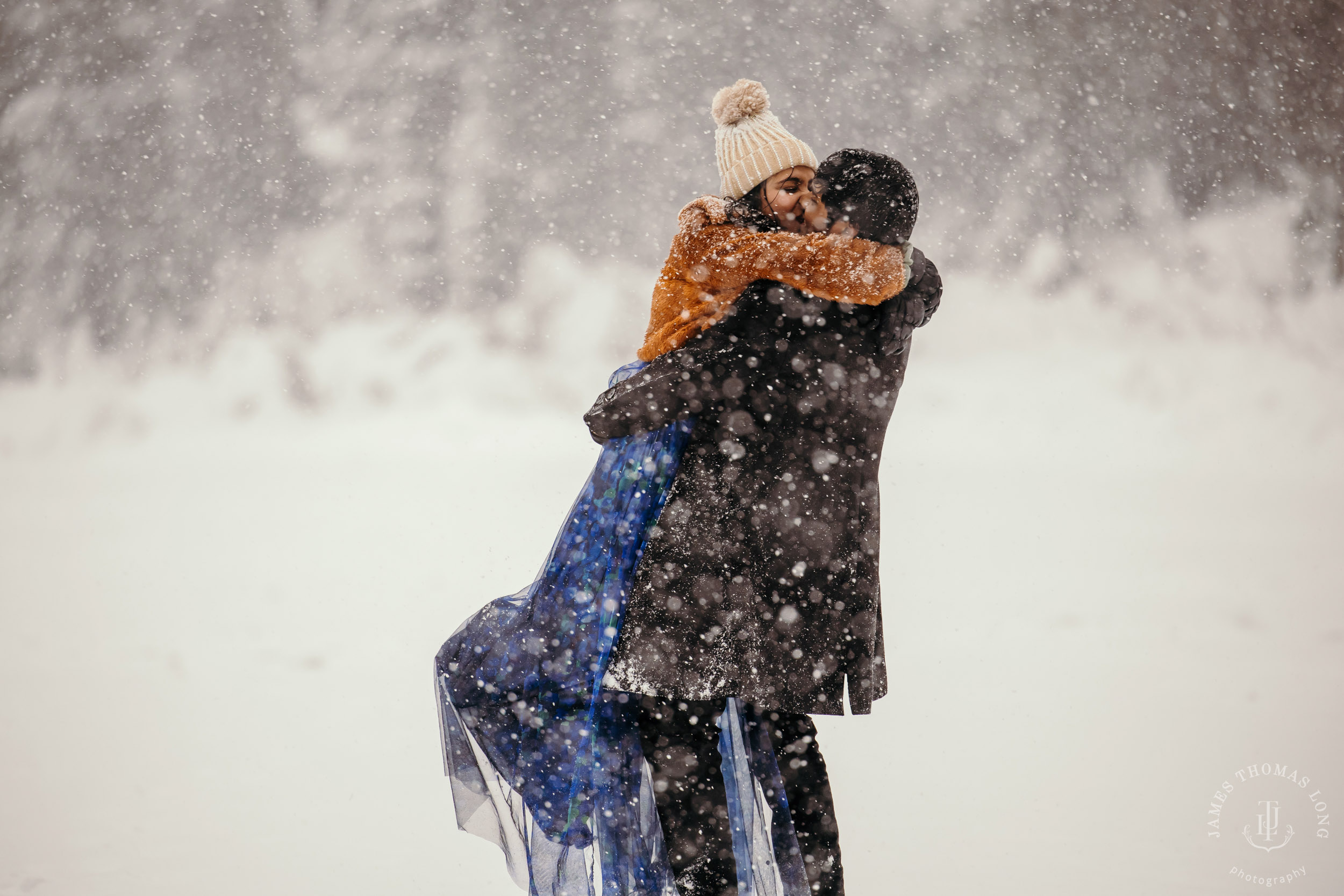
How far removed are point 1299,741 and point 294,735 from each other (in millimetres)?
2398

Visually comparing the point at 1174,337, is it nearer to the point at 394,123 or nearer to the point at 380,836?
the point at 394,123

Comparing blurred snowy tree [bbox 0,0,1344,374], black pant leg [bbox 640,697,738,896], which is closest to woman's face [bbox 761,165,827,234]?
black pant leg [bbox 640,697,738,896]

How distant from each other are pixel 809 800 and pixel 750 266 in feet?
2.02

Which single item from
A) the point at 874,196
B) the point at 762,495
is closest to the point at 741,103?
the point at 874,196

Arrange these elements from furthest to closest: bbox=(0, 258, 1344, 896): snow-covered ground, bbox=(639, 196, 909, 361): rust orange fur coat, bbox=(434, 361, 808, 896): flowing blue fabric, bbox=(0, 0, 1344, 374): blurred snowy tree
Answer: bbox=(0, 0, 1344, 374): blurred snowy tree → bbox=(0, 258, 1344, 896): snow-covered ground → bbox=(434, 361, 808, 896): flowing blue fabric → bbox=(639, 196, 909, 361): rust orange fur coat

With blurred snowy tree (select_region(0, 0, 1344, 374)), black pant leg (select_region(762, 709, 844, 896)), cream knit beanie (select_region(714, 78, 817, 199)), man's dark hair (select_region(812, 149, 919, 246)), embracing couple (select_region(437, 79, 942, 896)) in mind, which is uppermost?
blurred snowy tree (select_region(0, 0, 1344, 374))

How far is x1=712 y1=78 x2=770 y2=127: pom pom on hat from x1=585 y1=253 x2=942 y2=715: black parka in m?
0.22

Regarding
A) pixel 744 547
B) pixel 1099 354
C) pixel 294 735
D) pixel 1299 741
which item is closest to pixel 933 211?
pixel 1099 354

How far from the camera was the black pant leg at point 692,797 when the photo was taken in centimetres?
99

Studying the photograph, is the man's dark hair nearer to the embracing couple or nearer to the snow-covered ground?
the embracing couple

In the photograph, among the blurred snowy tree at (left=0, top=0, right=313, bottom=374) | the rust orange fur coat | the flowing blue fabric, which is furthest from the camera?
the blurred snowy tree at (left=0, top=0, right=313, bottom=374)

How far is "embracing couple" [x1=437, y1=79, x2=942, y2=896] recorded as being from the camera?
97 centimetres

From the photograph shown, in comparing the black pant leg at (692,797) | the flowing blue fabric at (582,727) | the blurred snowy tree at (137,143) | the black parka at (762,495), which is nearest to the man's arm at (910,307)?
the black parka at (762,495)

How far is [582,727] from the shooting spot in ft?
3.45
